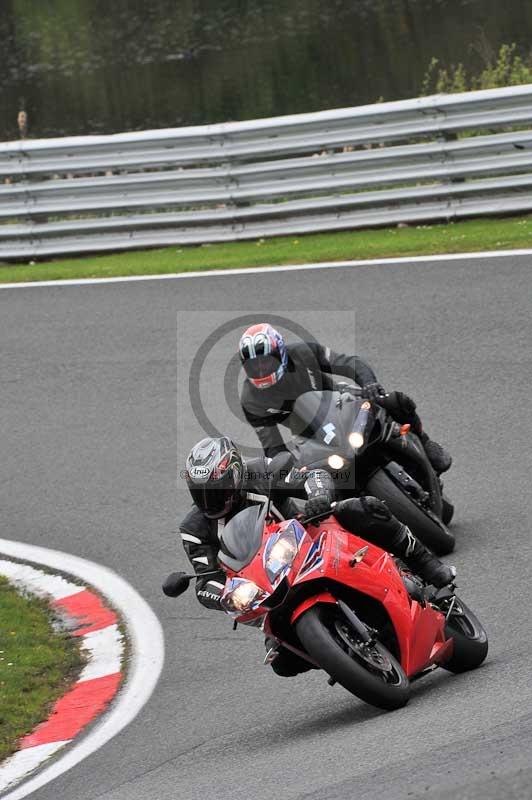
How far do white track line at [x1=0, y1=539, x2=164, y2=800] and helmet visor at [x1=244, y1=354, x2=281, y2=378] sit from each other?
164 centimetres

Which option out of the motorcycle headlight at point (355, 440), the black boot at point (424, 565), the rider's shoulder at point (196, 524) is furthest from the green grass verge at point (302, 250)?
the rider's shoulder at point (196, 524)

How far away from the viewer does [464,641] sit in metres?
5.81

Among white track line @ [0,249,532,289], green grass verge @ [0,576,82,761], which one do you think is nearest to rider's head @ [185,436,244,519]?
green grass verge @ [0,576,82,761]

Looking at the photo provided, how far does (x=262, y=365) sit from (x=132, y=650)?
1.81 m

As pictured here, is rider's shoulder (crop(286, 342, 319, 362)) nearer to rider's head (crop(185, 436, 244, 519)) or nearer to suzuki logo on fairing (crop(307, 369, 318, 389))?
suzuki logo on fairing (crop(307, 369, 318, 389))

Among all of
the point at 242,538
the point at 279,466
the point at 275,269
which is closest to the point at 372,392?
the point at 279,466

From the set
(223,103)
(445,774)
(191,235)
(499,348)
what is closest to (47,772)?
(445,774)

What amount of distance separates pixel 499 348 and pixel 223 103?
2063 cm

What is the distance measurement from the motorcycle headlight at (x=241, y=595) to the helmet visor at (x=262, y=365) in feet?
7.17

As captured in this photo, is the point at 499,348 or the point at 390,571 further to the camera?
the point at 499,348

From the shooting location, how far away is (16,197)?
14.9 metres

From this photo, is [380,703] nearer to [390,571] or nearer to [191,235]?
[390,571]

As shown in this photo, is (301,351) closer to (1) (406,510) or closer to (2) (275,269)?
(1) (406,510)

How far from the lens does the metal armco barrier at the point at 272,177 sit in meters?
13.1
